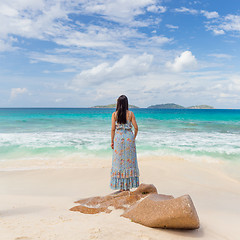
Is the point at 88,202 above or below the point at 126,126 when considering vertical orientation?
below

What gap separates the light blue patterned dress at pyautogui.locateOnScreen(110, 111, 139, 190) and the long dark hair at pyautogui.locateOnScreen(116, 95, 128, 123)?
116 mm

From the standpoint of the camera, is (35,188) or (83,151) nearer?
(35,188)

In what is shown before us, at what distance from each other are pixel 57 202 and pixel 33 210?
726 millimetres

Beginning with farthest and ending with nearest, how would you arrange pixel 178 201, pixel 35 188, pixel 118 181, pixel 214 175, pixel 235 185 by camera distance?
1. pixel 214 175
2. pixel 235 185
3. pixel 35 188
4. pixel 118 181
5. pixel 178 201

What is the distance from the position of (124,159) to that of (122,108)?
1.11 meters

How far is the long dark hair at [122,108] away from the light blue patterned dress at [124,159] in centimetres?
12

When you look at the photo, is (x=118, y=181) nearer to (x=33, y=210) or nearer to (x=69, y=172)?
(x=33, y=210)

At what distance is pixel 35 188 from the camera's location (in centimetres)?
638

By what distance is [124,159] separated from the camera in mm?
5133

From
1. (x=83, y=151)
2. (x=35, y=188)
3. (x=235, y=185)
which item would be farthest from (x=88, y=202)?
(x=83, y=151)

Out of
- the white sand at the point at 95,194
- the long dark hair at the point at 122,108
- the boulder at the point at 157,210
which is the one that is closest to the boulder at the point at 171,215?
the boulder at the point at 157,210

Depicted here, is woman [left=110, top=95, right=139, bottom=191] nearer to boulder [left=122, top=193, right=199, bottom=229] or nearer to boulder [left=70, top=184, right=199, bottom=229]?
boulder [left=70, top=184, right=199, bottom=229]

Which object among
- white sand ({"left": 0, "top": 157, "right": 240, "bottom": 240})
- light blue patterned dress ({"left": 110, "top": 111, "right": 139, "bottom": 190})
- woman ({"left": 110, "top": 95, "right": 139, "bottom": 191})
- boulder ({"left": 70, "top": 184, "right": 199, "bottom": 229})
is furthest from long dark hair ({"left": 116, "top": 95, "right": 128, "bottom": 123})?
white sand ({"left": 0, "top": 157, "right": 240, "bottom": 240})

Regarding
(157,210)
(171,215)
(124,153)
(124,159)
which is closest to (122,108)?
(124,153)
